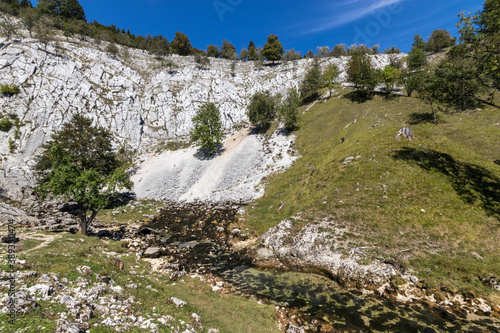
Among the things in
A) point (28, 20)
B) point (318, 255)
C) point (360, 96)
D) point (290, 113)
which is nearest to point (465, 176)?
point (318, 255)

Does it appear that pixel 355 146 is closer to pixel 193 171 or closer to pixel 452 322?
pixel 452 322

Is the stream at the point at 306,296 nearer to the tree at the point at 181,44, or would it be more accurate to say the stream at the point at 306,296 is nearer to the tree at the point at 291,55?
the tree at the point at 291,55

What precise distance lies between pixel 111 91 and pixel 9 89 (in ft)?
103

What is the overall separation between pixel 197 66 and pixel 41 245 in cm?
12676

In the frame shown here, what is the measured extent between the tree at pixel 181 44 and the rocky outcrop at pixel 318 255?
168 meters

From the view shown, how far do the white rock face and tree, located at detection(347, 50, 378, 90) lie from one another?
47.5m

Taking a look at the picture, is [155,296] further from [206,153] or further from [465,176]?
[206,153]

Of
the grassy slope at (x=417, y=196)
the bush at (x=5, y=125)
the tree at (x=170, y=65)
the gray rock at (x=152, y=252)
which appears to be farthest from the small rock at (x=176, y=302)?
the tree at (x=170, y=65)

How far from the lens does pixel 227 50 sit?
15862cm

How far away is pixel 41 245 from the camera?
58.9ft

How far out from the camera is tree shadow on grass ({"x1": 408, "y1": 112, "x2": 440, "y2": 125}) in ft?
154

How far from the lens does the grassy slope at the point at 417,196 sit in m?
18.2

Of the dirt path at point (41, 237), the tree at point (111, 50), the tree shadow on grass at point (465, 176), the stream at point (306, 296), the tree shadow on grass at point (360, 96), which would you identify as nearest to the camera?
the stream at point (306, 296)

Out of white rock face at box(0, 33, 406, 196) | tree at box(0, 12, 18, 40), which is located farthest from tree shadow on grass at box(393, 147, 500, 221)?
tree at box(0, 12, 18, 40)
